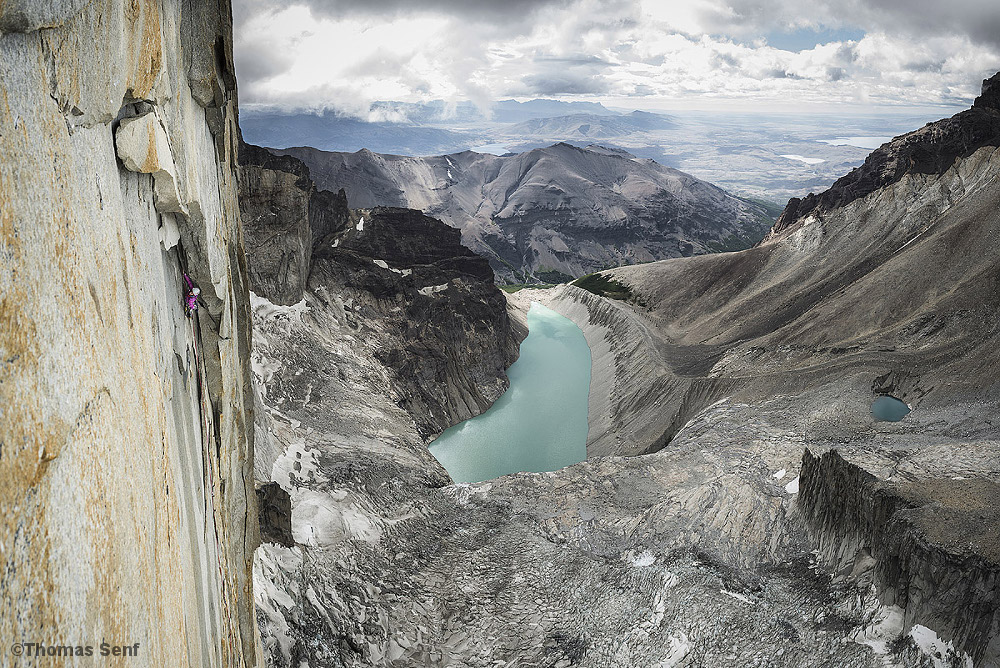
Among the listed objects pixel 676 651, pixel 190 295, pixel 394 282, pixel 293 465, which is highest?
pixel 190 295

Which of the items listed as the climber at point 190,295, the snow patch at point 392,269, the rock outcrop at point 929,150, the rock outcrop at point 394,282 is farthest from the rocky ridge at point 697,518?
the rock outcrop at point 929,150

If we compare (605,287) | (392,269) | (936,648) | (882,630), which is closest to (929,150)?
(605,287)

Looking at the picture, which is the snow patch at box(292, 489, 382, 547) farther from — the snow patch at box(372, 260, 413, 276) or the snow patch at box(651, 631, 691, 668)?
the snow patch at box(372, 260, 413, 276)

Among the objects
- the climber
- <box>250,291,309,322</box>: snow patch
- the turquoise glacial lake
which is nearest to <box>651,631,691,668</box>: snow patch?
the climber

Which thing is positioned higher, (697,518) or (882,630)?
(882,630)

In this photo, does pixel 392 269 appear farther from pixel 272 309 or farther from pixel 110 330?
pixel 110 330

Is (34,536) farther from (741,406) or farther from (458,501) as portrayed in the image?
(741,406)
